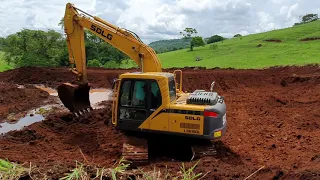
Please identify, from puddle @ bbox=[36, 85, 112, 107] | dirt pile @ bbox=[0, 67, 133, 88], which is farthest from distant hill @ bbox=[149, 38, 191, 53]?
puddle @ bbox=[36, 85, 112, 107]

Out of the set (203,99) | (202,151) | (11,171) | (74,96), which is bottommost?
(202,151)

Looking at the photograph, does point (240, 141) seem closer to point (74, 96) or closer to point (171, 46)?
point (74, 96)

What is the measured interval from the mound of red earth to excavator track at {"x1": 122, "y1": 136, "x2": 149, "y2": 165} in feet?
21.1

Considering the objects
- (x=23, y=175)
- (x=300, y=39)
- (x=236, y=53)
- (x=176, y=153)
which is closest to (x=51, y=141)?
(x=176, y=153)

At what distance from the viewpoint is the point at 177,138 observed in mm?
8672

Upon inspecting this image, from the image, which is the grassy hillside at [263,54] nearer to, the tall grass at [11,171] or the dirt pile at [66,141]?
the dirt pile at [66,141]

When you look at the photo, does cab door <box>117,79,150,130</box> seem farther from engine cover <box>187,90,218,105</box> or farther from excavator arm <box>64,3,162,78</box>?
excavator arm <box>64,3,162,78</box>

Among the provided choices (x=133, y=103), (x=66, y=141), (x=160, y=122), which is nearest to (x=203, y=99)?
(x=160, y=122)

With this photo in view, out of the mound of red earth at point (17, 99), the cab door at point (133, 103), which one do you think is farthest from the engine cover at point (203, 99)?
the mound of red earth at point (17, 99)

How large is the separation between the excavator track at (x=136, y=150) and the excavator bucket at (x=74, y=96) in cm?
410

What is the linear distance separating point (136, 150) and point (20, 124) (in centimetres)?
587

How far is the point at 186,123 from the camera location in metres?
8.14

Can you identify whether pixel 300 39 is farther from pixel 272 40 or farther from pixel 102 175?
pixel 102 175

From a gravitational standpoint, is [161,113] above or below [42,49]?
below
